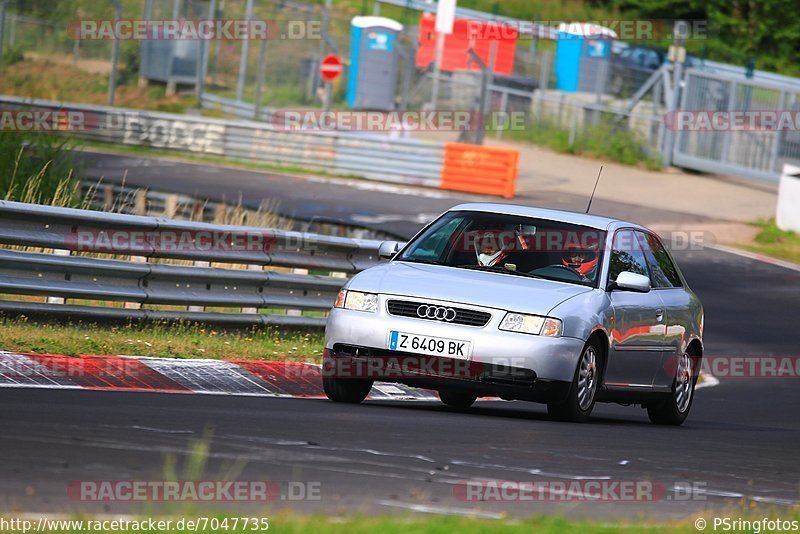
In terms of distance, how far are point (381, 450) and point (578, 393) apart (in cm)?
247

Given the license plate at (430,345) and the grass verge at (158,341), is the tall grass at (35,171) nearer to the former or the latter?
the grass verge at (158,341)

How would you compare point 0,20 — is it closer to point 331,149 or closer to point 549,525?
point 331,149

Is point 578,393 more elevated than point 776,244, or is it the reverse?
point 578,393

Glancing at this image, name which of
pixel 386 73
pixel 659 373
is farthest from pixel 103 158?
pixel 659 373

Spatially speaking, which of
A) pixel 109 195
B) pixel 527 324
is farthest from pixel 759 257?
pixel 527 324

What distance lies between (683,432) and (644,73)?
1210 inches

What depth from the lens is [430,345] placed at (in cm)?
933

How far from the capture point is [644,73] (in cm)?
4028

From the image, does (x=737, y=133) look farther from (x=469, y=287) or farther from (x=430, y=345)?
(x=430, y=345)

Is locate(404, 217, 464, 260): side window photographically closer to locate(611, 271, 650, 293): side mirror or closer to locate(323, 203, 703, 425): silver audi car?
locate(323, 203, 703, 425): silver audi car

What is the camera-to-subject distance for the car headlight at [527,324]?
9336 millimetres

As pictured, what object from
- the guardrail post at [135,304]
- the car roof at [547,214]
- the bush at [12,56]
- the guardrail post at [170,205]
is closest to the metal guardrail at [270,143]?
the guardrail post at [170,205]

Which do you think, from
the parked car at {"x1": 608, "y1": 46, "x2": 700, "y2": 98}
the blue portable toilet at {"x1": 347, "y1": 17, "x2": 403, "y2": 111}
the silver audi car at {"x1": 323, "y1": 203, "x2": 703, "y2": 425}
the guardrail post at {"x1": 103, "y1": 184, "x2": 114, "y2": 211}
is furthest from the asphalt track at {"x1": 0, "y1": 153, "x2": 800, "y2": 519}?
the blue portable toilet at {"x1": 347, "y1": 17, "x2": 403, "y2": 111}

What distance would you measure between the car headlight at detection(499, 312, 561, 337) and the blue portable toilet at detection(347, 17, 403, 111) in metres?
33.1
